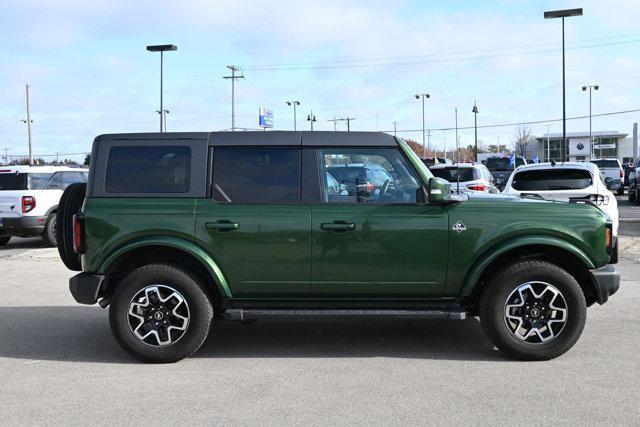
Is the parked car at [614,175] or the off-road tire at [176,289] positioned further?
the parked car at [614,175]

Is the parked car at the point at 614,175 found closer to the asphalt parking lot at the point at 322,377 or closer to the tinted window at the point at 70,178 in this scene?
the tinted window at the point at 70,178

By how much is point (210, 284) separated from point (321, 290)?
3.25 ft

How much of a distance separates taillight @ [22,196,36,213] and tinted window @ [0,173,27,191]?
295 millimetres

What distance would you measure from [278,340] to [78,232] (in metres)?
2.09

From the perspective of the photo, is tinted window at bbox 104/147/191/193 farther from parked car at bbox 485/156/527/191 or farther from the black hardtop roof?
parked car at bbox 485/156/527/191

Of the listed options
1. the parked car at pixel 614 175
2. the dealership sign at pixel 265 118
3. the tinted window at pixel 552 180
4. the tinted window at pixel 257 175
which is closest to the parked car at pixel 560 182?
the tinted window at pixel 552 180

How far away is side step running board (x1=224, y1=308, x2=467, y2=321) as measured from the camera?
5.32 metres

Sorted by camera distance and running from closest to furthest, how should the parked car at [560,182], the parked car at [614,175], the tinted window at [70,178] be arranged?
the parked car at [560,182] → the tinted window at [70,178] → the parked car at [614,175]

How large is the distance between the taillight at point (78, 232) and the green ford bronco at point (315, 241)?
1cm

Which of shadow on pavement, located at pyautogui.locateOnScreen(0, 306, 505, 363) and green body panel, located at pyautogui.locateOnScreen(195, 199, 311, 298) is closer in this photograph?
green body panel, located at pyautogui.locateOnScreen(195, 199, 311, 298)

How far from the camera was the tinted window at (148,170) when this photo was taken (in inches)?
215

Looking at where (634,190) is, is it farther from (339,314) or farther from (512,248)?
(339,314)

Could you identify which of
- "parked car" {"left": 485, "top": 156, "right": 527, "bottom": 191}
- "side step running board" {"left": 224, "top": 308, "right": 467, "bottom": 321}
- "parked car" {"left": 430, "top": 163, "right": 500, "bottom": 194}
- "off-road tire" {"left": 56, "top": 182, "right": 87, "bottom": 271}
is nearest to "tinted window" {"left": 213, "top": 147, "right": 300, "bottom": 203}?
"side step running board" {"left": 224, "top": 308, "right": 467, "bottom": 321}

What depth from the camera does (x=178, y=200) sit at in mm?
5406
